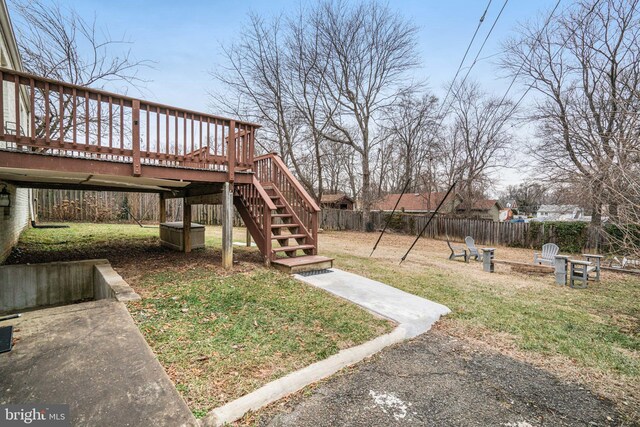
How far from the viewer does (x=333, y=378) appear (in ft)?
8.13

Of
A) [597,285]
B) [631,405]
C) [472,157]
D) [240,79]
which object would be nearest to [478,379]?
[631,405]

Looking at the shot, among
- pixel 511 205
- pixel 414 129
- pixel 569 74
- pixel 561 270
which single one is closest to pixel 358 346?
pixel 561 270

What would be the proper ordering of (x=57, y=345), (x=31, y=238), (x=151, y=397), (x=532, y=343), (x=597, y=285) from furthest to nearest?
1. (x=31, y=238)
2. (x=597, y=285)
3. (x=532, y=343)
4. (x=57, y=345)
5. (x=151, y=397)

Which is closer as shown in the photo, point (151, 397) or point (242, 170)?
point (151, 397)

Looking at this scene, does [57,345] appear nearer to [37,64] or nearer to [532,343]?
[532,343]

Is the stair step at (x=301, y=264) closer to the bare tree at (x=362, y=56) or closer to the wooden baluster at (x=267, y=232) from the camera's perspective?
the wooden baluster at (x=267, y=232)

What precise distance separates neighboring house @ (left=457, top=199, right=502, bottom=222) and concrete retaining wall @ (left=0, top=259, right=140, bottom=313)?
26.2m

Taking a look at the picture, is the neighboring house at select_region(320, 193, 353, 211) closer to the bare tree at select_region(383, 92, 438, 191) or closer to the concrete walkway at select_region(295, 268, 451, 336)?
the bare tree at select_region(383, 92, 438, 191)

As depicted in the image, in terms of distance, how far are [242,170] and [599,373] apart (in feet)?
19.5

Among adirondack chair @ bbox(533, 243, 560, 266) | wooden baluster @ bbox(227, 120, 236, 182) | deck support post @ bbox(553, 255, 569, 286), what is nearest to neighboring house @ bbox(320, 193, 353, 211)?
adirondack chair @ bbox(533, 243, 560, 266)

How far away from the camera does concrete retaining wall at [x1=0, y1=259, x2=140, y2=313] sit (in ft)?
15.9

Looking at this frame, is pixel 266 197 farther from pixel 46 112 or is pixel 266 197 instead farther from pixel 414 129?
pixel 414 129

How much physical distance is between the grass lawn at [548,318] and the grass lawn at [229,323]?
59.6 inches

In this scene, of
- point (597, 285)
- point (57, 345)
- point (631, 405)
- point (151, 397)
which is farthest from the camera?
point (597, 285)
